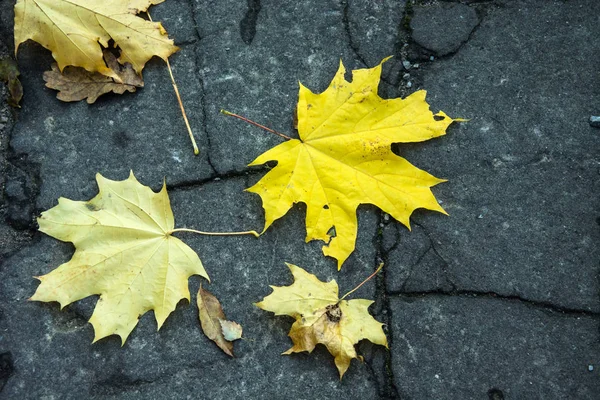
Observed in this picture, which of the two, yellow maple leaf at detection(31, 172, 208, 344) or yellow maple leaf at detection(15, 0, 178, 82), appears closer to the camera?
yellow maple leaf at detection(31, 172, 208, 344)

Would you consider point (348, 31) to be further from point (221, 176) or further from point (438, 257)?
point (438, 257)

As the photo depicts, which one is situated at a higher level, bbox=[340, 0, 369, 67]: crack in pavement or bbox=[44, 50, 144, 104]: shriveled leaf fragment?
bbox=[340, 0, 369, 67]: crack in pavement

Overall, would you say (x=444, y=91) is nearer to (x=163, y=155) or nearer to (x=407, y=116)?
(x=407, y=116)

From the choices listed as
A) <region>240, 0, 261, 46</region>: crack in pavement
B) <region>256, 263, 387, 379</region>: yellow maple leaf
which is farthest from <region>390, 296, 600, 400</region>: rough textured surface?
<region>240, 0, 261, 46</region>: crack in pavement

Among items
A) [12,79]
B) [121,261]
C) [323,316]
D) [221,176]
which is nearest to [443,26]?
[221,176]

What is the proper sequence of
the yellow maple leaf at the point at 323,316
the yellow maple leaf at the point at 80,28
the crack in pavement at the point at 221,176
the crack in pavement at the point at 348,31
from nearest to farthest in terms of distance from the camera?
the yellow maple leaf at the point at 323,316 → the yellow maple leaf at the point at 80,28 → the crack in pavement at the point at 221,176 → the crack in pavement at the point at 348,31

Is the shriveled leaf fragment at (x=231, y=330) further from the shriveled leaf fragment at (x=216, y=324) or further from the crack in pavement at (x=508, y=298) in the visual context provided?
the crack in pavement at (x=508, y=298)

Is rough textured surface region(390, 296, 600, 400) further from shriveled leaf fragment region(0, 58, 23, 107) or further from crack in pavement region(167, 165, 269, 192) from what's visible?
shriveled leaf fragment region(0, 58, 23, 107)

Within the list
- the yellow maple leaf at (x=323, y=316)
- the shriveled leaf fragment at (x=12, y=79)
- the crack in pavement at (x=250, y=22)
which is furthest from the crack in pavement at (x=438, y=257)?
the shriveled leaf fragment at (x=12, y=79)
